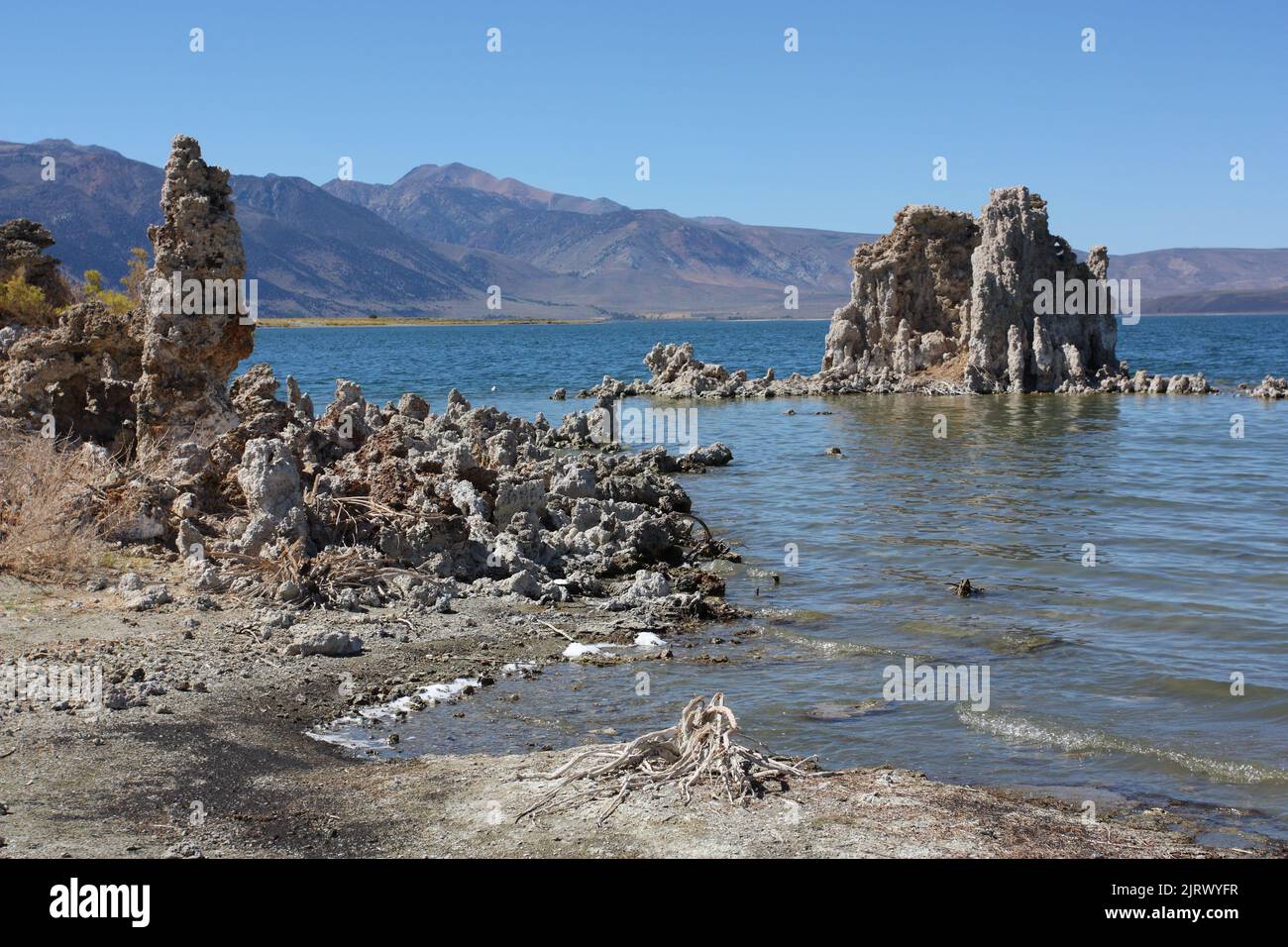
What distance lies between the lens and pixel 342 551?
1305 centimetres

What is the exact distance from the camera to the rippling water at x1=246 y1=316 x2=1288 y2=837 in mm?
9320

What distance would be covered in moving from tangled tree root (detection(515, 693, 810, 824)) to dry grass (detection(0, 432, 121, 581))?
6942 mm

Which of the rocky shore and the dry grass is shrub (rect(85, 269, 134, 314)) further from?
the dry grass

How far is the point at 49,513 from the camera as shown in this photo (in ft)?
40.4

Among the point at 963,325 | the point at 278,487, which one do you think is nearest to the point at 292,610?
the point at 278,487

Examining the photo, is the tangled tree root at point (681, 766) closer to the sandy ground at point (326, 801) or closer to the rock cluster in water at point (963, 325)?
the sandy ground at point (326, 801)

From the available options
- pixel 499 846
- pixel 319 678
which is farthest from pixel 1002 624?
pixel 499 846

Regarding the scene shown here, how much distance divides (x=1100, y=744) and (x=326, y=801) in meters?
5.86

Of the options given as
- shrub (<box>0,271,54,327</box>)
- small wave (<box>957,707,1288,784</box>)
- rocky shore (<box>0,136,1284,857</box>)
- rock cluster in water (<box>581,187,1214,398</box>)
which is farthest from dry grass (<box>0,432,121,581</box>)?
rock cluster in water (<box>581,187,1214,398</box>)

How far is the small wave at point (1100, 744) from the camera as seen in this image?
8.87m

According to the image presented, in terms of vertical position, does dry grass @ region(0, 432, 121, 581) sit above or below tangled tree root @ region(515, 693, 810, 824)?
above

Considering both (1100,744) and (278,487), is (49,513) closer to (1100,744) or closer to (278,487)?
(278,487)

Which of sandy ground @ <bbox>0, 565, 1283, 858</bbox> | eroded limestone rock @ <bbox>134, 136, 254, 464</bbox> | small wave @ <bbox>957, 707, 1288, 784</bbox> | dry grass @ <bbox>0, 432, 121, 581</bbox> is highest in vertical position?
eroded limestone rock @ <bbox>134, 136, 254, 464</bbox>

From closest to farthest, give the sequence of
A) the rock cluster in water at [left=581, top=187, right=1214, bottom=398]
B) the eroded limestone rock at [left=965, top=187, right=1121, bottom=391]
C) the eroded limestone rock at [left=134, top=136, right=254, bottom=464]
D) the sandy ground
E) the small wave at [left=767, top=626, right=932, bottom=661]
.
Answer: the sandy ground < the small wave at [left=767, top=626, right=932, bottom=661] < the eroded limestone rock at [left=134, top=136, right=254, bottom=464] < the eroded limestone rock at [left=965, top=187, right=1121, bottom=391] < the rock cluster in water at [left=581, top=187, right=1214, bottom=398]
